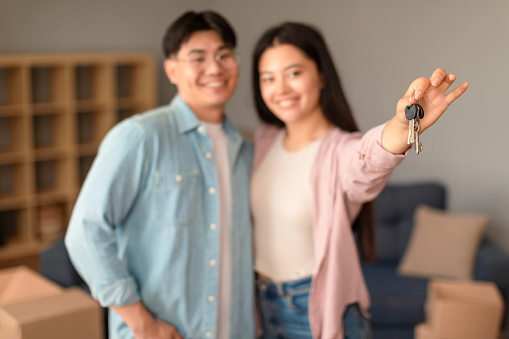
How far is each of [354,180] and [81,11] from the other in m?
3.11

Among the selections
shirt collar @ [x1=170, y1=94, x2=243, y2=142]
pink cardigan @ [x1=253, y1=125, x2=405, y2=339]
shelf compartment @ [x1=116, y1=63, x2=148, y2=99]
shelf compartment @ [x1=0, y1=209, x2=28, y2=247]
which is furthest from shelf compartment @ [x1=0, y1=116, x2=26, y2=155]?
pink cardigan @ [x1=253, y1=125, x2=405, y2=339]

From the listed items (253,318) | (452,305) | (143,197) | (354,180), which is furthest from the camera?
(452,305)

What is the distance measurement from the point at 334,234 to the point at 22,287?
2.72 feet

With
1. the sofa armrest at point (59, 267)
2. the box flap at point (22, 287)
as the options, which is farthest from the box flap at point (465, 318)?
the sofa armrest at point (59, 267)

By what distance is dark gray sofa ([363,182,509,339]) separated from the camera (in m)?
2.46

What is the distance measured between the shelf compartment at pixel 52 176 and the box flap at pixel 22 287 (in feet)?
7.11

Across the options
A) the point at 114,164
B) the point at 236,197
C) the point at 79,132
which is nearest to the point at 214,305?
the point at 236,197

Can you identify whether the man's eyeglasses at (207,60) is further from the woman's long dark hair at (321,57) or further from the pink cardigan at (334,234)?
the pink cardigan at (334,234)

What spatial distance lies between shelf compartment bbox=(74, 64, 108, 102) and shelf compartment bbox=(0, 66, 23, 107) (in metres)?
0.44

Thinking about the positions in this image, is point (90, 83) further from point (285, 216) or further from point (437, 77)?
point (437, 77)

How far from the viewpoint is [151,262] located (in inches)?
50.3

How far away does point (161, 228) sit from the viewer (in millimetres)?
1257

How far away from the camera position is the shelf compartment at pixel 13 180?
3.52 m

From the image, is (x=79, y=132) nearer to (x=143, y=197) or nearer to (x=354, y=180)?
→ (x=143, y=197)
